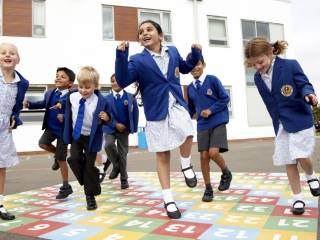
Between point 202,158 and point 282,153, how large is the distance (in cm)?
122

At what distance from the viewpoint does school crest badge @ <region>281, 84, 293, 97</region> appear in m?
3.46

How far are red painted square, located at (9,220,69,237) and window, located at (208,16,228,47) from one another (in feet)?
50.9

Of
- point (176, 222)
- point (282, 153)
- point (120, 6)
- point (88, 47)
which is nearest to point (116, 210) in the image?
point (176, 222)

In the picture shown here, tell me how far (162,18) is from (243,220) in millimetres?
14845

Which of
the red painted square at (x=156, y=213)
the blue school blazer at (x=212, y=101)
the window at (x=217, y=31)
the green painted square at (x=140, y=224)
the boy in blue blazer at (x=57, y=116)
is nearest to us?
the green painted square at (x=140, y=224)

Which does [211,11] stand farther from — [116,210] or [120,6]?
[116,210]

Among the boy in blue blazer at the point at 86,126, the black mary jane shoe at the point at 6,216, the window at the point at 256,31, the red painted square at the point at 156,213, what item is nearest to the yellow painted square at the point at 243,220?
the red painted square at the point at 156,213

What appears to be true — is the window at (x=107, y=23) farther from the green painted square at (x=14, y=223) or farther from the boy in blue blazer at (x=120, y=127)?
the green painted square at (x=14, y=223)

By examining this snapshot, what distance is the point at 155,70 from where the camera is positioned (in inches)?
148

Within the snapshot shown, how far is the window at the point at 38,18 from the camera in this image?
14.6 meters

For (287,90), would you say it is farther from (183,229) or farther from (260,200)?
(183,229)

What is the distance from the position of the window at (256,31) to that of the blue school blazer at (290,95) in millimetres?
15382

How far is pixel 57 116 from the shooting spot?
199 inches

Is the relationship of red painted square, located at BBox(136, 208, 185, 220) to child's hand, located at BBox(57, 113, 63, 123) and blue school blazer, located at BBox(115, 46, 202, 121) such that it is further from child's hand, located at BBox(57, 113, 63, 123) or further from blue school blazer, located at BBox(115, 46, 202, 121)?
child's hand, located at BBox(57, 113, 63, 123)
